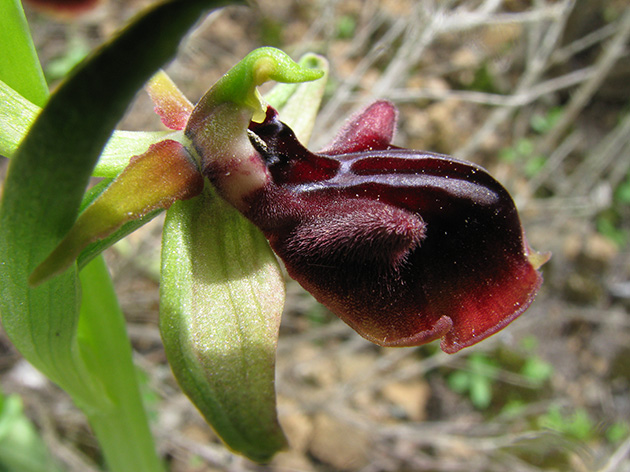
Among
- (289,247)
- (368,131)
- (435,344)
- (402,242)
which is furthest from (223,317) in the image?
(435,344)

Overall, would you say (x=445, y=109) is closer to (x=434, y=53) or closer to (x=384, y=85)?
(x=434, y=53)

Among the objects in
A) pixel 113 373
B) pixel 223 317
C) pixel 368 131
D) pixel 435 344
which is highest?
pixel 368 131

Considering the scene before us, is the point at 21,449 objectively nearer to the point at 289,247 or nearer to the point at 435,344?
the point at 289,247

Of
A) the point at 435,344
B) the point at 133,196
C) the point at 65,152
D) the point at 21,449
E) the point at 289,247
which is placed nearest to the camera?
the point at 65,152

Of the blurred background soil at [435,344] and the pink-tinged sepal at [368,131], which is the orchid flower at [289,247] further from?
the blurred background soil at [435,344]

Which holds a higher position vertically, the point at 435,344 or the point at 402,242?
the point at 402,242

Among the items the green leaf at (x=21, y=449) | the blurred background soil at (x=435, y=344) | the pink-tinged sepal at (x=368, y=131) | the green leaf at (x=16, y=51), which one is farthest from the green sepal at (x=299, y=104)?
the blurred background soil at (x=435, y=344)
